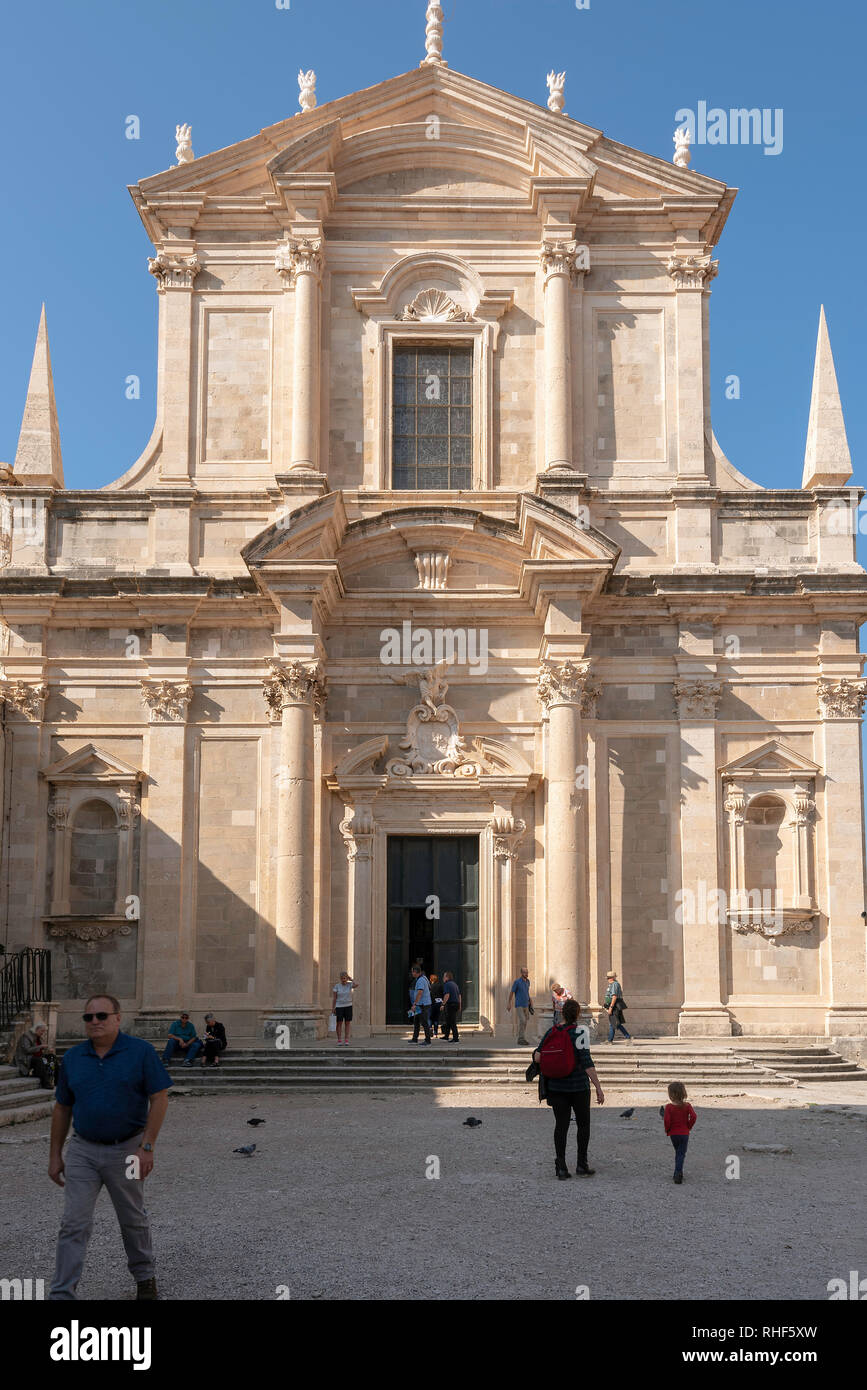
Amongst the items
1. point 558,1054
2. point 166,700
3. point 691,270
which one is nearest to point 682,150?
point 691,270

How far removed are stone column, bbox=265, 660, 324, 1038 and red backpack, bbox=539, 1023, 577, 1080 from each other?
9.65 metres

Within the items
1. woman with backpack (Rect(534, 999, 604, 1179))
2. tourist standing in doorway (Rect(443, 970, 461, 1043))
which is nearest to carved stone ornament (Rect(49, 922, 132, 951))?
tourist standing in doorway (Rect(443, 970, 461, 1043))

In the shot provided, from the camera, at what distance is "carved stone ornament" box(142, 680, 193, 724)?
22.9 m

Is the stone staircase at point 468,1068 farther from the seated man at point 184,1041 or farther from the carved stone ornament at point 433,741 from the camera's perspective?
the carved stone ornament at point 433,741

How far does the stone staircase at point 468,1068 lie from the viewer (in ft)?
63.5

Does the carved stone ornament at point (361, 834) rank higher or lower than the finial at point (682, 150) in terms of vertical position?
lower

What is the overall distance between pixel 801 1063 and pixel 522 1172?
31.2ft

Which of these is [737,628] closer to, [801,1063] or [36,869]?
[801,1063]

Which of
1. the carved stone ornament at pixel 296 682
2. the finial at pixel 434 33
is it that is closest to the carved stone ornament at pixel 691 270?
the finial at pixel 434 33

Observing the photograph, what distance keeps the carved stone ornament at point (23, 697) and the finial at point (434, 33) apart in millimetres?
12195

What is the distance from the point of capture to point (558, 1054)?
462 inches

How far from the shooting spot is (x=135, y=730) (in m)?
23.1

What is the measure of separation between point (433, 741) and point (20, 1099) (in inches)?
341
